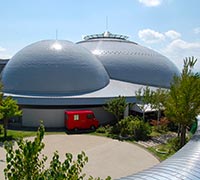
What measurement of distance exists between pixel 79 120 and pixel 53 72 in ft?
27.1

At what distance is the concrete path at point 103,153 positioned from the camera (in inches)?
624

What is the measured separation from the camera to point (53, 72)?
31.7 metres

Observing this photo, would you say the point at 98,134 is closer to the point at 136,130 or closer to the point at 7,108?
the point at 136,130

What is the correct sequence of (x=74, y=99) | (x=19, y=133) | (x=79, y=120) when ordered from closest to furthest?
1. (x=19, y=133)
2. (x=79, y=120)
3. (x=74, y=99)

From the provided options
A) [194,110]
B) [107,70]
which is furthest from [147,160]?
[107,70]

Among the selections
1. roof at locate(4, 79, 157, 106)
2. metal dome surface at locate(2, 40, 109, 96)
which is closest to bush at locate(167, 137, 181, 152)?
roof at locate(4, 79, 157, 106)

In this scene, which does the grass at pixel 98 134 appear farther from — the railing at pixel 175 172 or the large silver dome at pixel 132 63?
the large silver dome at pixel 132 63

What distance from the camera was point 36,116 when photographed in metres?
28.8

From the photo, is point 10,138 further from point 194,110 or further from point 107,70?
point 107,70

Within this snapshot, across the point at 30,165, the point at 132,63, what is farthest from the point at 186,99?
the point at 132,63

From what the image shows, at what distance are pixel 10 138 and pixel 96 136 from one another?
8097mm

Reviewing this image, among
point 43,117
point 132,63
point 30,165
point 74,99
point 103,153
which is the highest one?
point 132,63

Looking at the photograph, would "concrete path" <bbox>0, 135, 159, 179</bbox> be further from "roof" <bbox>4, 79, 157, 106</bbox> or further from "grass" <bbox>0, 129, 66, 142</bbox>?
"roof" <bbox>4, 79, 157, 106</bbox>

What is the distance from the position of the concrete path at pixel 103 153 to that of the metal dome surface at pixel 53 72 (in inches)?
336
